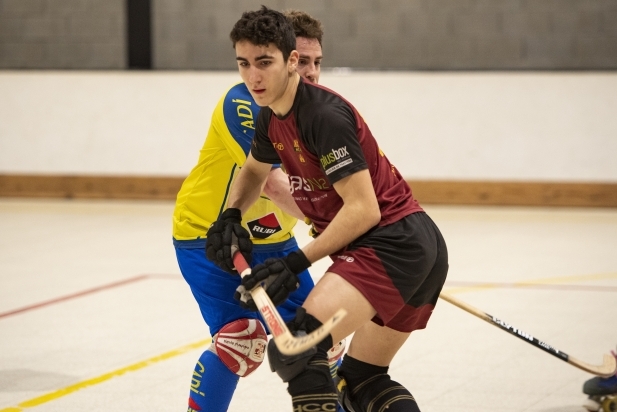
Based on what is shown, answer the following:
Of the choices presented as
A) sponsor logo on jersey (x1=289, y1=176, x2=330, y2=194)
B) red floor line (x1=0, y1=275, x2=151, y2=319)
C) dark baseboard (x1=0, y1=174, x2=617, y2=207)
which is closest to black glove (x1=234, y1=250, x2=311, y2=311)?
sponsor logo on jersey (x1=289, y1=176, x2=330, y2=194)

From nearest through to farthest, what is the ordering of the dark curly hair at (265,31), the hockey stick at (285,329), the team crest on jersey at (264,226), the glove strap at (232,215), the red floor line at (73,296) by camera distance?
the hockey stick at (285,329) → the dark curly hair at (265,31) → the glove strap at (232,215) → the team crest on jersey at (264,226) → the red floor line at (73,296)

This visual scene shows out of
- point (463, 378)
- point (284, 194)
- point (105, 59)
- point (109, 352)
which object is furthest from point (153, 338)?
point (105, 59)

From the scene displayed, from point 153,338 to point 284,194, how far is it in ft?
7.23

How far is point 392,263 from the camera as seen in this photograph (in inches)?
108

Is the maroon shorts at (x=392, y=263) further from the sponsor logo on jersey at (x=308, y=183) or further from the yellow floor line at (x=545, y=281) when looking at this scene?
the yellow floor line at (x=545, y=281)

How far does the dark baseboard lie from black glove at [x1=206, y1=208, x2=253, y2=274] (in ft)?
22.9

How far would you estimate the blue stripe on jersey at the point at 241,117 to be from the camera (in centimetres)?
322

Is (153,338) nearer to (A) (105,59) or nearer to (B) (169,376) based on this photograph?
(B) (169,376)

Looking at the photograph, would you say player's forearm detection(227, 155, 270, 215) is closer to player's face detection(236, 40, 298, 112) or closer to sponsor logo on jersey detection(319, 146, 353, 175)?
player's face detection(236, 40, 298, 112)

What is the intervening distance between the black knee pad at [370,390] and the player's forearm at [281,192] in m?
0.54

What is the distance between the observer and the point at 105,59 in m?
10.8

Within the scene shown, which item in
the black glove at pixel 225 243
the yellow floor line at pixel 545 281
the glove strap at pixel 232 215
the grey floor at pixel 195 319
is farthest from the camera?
the yellow floor line at pixel 545 281

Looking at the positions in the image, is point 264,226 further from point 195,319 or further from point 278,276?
point 195,319

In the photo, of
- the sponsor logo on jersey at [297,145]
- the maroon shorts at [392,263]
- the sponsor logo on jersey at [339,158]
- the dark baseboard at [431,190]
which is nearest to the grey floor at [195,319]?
the dark baseboard at [431,190]
